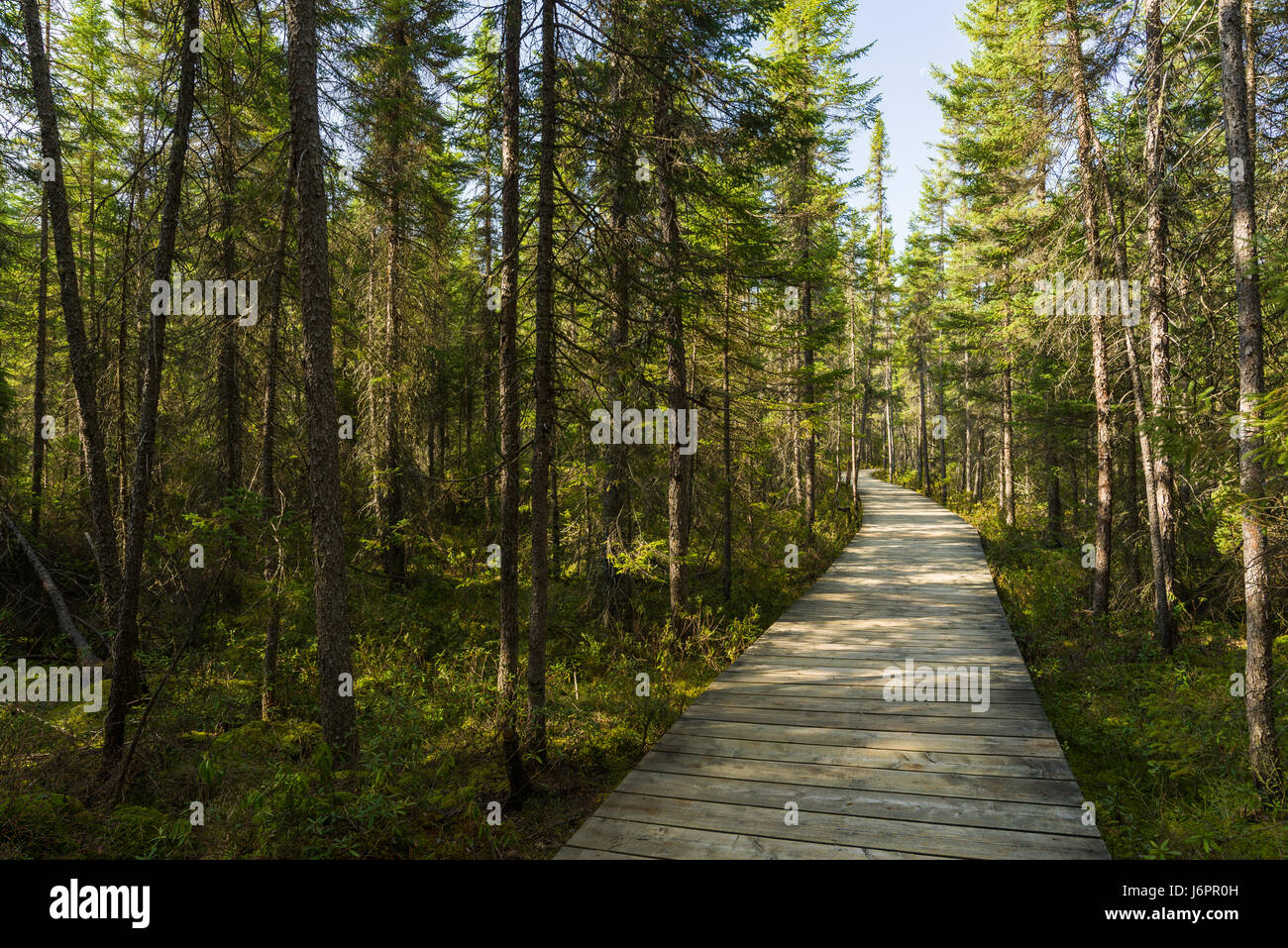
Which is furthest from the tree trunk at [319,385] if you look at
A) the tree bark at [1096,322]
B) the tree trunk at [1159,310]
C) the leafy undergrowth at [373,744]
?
the tree bark at [1096,322]

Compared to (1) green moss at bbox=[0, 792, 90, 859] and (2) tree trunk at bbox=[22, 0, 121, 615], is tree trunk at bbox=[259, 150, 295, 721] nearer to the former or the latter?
(2) tree trunk at bbox=[22, 0, 121, 615]

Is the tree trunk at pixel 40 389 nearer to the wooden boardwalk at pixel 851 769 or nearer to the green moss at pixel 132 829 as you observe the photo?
the green moss at pixel 132 829

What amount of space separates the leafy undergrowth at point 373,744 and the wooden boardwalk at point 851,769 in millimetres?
873

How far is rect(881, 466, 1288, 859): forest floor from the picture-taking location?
5129mm

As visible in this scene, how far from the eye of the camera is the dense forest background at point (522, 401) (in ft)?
19.0

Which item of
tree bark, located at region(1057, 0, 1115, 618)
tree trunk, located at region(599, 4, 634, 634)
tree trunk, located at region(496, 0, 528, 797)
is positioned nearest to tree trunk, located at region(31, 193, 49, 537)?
tree trunk, located at region(599, 4, 634, 634)

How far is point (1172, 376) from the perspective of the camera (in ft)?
32.8

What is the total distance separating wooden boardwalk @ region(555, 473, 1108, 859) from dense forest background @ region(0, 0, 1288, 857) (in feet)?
2.98

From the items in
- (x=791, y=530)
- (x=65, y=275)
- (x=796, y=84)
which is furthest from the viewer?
(x=791, y=530)

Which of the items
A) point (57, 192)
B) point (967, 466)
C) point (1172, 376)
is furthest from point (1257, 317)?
point (967, 466)

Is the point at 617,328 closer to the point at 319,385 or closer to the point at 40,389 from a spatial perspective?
the point at 319,385

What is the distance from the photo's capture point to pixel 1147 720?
7.93 metres
